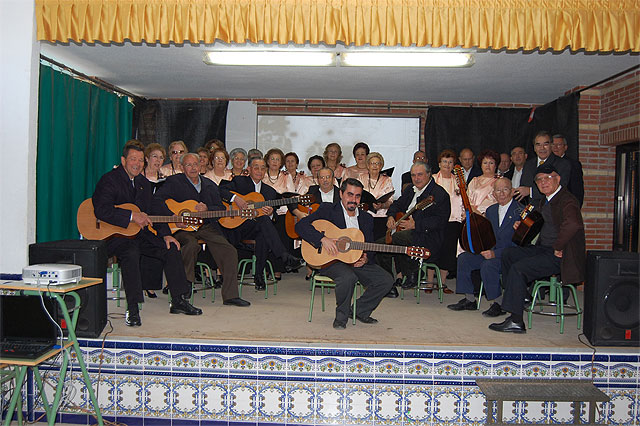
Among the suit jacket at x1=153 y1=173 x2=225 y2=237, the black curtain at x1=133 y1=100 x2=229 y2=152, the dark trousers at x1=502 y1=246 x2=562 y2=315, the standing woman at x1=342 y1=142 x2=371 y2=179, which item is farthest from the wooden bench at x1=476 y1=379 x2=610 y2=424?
the black curtain at x1=133 y1=100 x2=229 y2=152

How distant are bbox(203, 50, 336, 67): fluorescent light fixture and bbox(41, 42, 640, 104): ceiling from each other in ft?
0.64

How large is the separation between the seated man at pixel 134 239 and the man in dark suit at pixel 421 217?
2290 mm

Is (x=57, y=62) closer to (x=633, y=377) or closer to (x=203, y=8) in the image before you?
(x=203, y=8)

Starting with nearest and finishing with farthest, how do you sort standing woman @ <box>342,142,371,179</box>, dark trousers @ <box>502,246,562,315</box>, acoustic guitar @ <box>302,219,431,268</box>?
1. dark trousers @ <box>502,246,562,315</box>
2. acoustic guitar @ <box>302,219,431,268</box>
3. standing woman @ <box>342,142,371,179</box>

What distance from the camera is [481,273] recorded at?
4.96 metres

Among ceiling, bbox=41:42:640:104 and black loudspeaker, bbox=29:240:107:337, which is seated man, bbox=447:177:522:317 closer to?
ceiling, bbox=41:42:640:104

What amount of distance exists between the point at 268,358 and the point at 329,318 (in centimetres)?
99

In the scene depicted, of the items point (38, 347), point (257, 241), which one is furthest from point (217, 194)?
point (38, 347)

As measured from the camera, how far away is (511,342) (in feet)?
13.2

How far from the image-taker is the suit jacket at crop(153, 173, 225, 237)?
499 centimetres

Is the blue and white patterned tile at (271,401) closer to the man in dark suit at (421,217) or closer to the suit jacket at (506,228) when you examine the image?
the man in dark suit at (421,217)

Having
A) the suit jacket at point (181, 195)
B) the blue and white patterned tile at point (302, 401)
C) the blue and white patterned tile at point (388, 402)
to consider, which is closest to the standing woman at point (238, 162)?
the suit jacket at point (181, 195)

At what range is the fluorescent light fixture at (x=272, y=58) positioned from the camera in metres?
5.57

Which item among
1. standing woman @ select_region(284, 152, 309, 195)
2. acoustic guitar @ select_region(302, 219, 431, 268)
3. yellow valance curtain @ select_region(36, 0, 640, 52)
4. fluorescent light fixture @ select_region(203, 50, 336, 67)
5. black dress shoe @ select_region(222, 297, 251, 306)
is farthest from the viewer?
standing woman @ select_region(284, 152, 309, 195)
